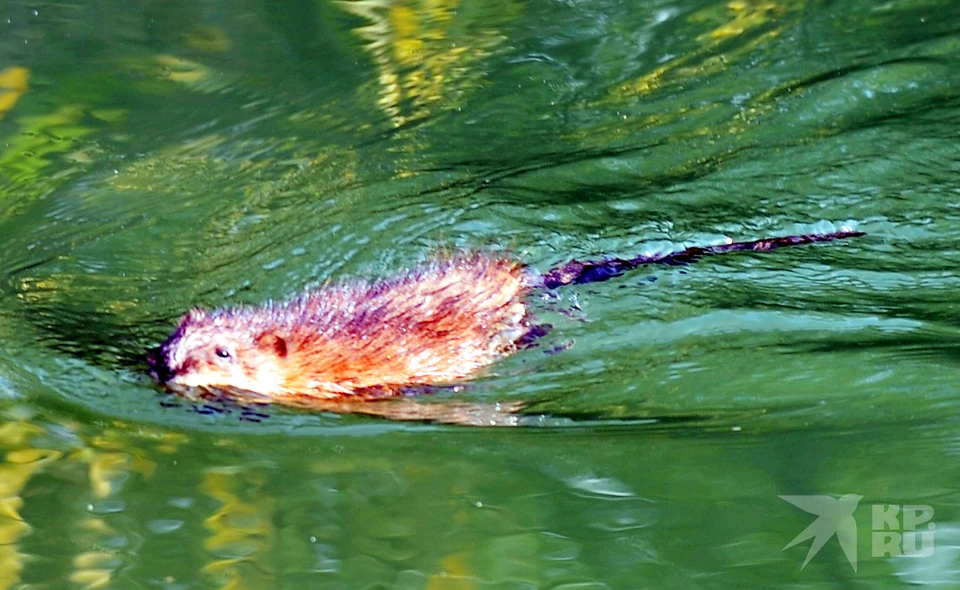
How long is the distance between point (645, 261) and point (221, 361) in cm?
183

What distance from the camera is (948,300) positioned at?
4.17 metres

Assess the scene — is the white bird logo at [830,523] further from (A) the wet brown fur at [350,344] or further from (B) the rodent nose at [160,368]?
(B) the rodent nose at [160,368]

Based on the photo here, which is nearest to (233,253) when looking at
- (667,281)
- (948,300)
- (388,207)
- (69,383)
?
(388,207)

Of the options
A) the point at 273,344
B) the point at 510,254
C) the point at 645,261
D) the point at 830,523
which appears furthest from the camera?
the point at 510,254

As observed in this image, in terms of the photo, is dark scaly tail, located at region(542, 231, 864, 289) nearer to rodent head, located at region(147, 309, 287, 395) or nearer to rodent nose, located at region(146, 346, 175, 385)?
rodent head, located at region(147, 309, 287, 395)

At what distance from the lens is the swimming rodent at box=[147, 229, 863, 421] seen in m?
3.84

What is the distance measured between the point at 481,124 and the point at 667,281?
64.5 inches

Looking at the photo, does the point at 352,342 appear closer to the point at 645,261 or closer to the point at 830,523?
the point at 645,261

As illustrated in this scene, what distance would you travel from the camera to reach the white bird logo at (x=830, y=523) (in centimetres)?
305

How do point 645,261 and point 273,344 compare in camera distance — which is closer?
point 273,344

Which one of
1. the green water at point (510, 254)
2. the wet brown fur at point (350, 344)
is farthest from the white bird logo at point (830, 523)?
the wet brown fur at point (350, 344)

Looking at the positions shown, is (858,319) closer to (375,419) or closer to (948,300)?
(948,300)

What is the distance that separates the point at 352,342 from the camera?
3885mm

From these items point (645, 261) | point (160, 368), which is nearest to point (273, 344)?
point (160, 368)
